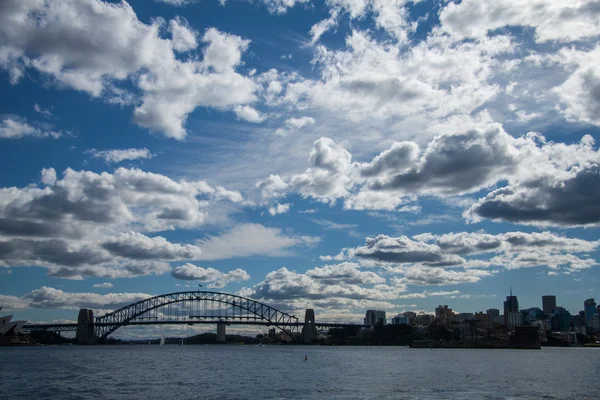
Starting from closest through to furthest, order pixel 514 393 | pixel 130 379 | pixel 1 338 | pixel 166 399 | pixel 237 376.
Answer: pixel 166 399 < pixel 514 393 < pixel 130 379 < pixel 237 376 < pixel 1 338

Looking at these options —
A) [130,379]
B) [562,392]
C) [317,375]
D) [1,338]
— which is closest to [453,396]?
[562,392]

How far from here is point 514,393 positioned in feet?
162

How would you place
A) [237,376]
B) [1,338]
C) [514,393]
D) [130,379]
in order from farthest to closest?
[1,338] < [237,376] < [130,379] < [514,393]

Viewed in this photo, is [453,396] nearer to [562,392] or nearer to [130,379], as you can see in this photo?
[562,392]

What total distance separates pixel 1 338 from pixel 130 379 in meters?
157

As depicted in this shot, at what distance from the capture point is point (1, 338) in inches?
7746

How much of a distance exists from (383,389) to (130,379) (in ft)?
86.0

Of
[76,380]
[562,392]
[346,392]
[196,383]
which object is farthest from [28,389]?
[562,392]

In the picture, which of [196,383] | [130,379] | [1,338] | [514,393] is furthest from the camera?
[1,338]

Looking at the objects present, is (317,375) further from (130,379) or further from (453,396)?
(453,396)

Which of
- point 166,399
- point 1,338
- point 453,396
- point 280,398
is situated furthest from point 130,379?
point 1,338

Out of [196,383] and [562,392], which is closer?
[562,392]

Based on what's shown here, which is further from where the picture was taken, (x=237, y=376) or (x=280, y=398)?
(x=237, y=376)

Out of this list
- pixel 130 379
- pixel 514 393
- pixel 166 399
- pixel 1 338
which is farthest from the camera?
pixel 1 338
